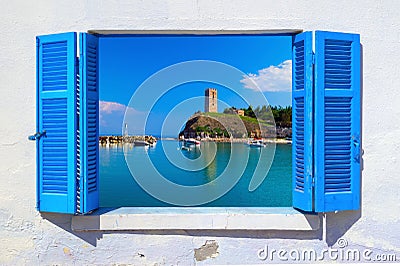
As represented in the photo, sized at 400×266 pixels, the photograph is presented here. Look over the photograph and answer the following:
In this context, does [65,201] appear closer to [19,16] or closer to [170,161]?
[19,16]

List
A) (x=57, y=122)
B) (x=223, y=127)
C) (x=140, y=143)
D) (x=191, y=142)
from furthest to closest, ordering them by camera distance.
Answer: (x=191, y=142)
(x=223, y=127)
(x=140, y=143)
(x=57, y=122)

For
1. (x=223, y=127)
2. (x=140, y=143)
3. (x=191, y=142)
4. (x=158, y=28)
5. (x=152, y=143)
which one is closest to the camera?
(x=158, y=28)

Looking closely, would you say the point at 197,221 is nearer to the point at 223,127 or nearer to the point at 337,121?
the point at 337,121

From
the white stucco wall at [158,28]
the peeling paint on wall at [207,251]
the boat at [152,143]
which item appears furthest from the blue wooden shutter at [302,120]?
the boat at [152,143]

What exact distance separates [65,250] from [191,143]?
21.5 ft

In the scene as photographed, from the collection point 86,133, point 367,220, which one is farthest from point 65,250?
→ point 367,220

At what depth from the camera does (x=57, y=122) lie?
9.51 feet

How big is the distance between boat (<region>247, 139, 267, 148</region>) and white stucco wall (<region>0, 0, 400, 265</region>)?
5.53 metres

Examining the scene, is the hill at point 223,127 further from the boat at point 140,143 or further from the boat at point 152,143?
the boat at point 140,143

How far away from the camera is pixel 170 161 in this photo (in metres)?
8.77

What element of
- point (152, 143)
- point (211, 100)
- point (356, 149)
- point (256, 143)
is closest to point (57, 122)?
point (356, 149)

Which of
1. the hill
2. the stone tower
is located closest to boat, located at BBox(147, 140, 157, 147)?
the hill

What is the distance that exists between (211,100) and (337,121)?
5116 mm

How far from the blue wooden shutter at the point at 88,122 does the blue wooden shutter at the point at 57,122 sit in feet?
0.16
